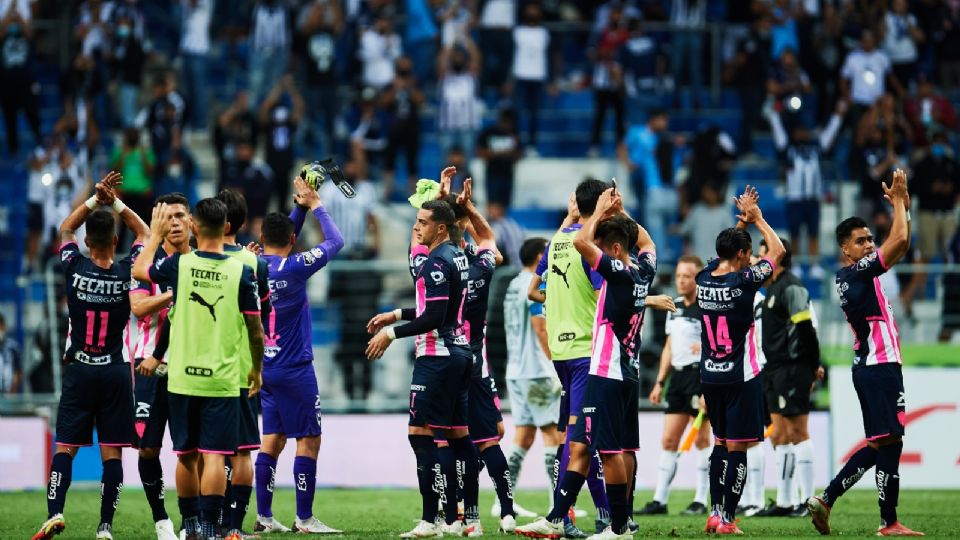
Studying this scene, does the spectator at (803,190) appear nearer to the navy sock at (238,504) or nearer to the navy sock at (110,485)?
the navy sock at (238,504)

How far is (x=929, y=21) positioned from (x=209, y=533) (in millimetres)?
21668

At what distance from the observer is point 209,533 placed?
11.3 m

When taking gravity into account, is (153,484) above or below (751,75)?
below

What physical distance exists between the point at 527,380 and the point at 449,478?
2826mm

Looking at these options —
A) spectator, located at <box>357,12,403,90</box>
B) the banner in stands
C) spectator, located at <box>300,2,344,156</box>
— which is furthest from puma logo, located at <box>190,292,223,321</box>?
spectator, located at <box>357,12,403,90</box>

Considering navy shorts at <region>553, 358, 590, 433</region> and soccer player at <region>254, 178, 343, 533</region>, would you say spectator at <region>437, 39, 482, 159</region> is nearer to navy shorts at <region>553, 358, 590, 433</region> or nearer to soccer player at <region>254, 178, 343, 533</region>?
soccer player at <region>254, 178, 343, 533</region>

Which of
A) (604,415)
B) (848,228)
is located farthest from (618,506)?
(848,228)

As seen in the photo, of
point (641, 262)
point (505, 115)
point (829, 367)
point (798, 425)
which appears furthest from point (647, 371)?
point (641, 262)

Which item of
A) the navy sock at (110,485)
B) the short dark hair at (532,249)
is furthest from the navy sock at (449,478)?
the short dark hair at (532,249)

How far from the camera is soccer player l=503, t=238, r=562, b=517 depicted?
15.4 m

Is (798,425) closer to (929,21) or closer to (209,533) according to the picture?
(209,533)

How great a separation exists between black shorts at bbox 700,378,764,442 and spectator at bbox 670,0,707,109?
53.6ft

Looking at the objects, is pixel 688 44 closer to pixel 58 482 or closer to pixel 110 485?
pixel 110 485

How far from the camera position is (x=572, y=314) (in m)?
13.1
